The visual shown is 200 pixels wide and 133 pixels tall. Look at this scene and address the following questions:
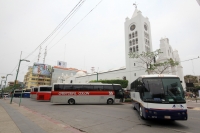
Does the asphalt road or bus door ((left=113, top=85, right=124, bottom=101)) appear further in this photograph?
bus door ((left=113, top=85, right=124, bottom=101))

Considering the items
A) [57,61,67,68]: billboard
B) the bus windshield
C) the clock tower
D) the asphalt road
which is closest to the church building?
the clock tower

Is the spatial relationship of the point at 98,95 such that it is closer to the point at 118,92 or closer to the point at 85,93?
the point at 85,93

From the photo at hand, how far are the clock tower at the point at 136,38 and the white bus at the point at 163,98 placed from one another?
3187cm

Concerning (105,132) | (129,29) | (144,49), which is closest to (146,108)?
(105,132)

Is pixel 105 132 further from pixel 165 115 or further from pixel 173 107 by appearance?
pixel 173 107

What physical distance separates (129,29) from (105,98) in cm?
3156

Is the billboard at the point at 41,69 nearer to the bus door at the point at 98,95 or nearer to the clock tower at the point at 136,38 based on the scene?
the clock tower at the point at 136,38

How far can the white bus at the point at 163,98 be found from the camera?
258 inches

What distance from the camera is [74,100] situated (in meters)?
18.4

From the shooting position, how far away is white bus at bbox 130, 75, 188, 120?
6.55m

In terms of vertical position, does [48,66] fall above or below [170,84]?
above

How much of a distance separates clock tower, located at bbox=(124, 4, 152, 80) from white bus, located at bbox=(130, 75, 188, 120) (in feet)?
105

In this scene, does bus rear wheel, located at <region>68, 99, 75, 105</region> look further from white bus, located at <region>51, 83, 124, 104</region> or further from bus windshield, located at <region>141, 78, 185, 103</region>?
bus windshield, located at <region>141, 78, 185, 103</region>

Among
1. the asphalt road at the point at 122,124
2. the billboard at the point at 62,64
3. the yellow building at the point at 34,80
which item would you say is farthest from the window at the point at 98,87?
the billboard at the point at 62,64
